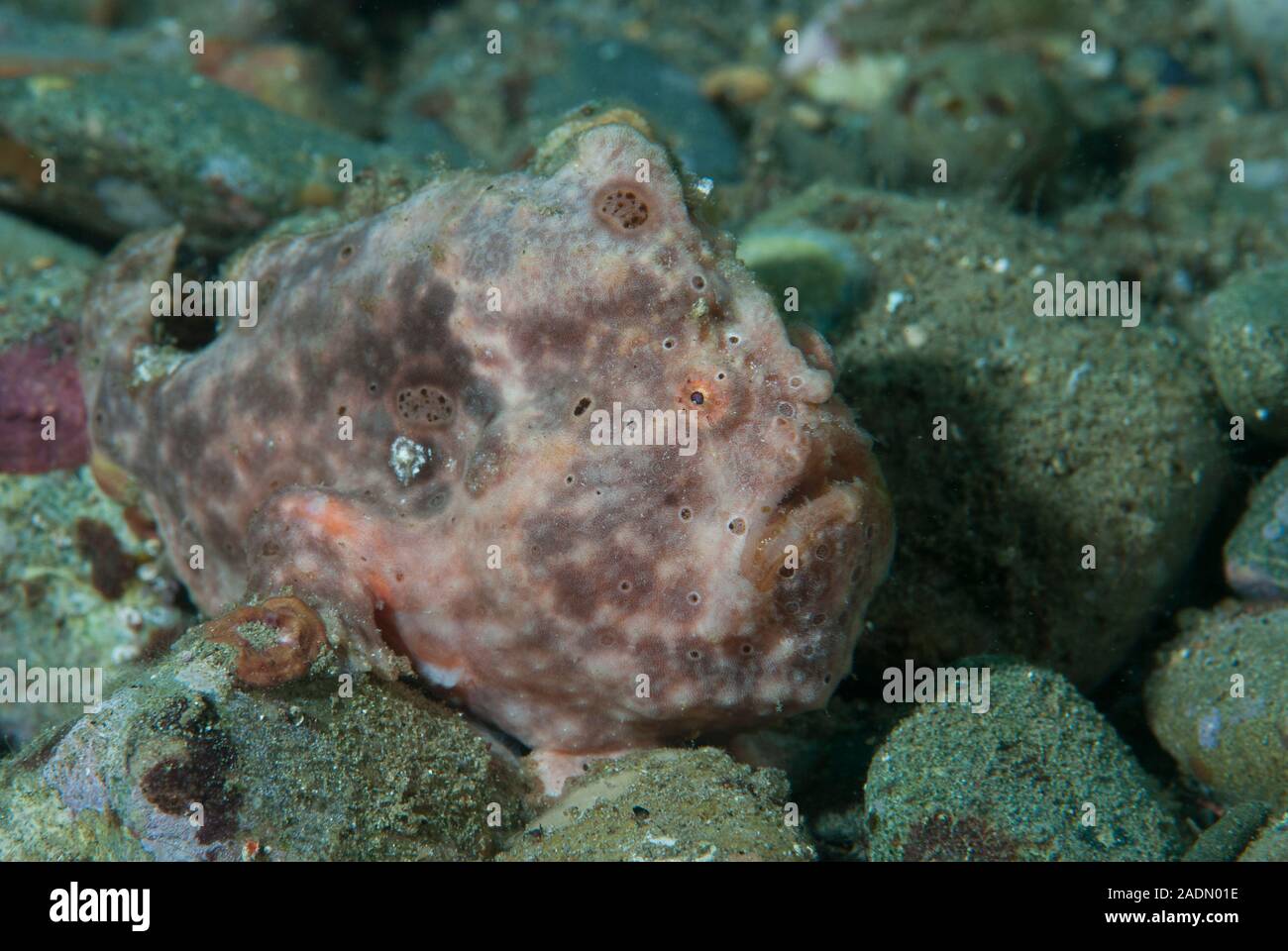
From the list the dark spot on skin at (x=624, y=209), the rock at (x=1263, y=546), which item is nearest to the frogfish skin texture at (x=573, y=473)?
the dark spot on skin at (x=624, y=209)

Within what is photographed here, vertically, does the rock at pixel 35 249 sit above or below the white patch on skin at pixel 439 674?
above

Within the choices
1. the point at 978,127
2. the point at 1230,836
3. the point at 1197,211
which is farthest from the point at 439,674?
the point at 1197,211

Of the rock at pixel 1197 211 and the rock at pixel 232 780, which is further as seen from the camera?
the rock at pixel 1197 211

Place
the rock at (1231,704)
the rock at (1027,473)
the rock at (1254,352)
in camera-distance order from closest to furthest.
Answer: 1. the rock at (1231,704)
2. the rock at (1027,473)
3. the rock at (1254,352)

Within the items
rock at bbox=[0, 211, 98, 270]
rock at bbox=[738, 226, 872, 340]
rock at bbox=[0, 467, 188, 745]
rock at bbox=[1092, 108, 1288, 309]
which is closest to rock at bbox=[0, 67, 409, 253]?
rock at bbox=[0, 211, 98, 270]

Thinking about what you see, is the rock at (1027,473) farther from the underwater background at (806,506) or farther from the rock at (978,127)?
the rock at (978,127)

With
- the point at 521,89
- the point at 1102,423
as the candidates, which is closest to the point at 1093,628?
the point at 1102,423

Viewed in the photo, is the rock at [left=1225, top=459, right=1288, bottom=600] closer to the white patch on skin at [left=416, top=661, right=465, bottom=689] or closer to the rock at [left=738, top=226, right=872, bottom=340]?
the rock at [left=738, top=226, right=872, bottom=340]

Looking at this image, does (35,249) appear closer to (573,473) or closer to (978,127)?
(573,473)
